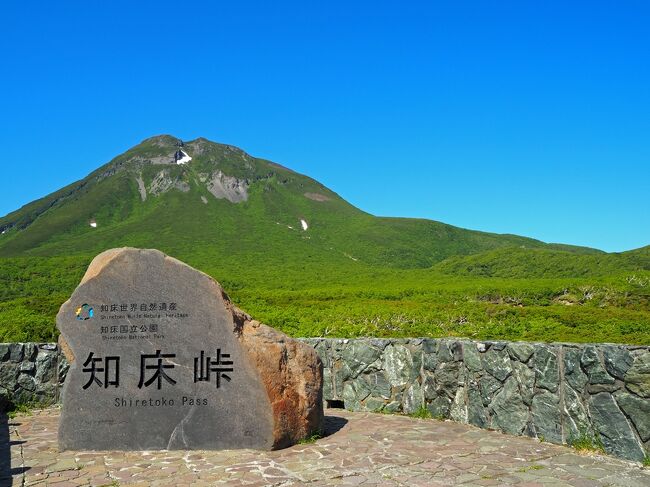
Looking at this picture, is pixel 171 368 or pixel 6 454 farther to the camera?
pixel 171 368

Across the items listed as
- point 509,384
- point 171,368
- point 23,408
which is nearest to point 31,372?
point 23,408

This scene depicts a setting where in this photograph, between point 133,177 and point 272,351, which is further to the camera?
point 133,177

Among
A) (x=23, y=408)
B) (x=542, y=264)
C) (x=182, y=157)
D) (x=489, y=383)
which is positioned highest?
(x=182, y=157)

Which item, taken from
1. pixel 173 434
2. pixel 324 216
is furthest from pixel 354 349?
pixel 324 216

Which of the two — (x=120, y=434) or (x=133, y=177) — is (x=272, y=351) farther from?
(x=133, y=177)

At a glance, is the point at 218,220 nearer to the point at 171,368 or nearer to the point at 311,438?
the point at 171,368

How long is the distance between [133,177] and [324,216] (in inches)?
1722

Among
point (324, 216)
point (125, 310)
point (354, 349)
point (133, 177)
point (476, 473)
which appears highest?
point (133, 177)

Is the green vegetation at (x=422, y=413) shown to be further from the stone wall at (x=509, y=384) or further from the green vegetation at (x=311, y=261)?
the green vegetation at (x=311, y=261)

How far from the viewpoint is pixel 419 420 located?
9891 millimetres

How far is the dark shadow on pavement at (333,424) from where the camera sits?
9.09 metres

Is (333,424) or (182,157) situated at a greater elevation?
(182,157)

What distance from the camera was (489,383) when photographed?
29.8ft

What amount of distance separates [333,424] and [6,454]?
4802mm
